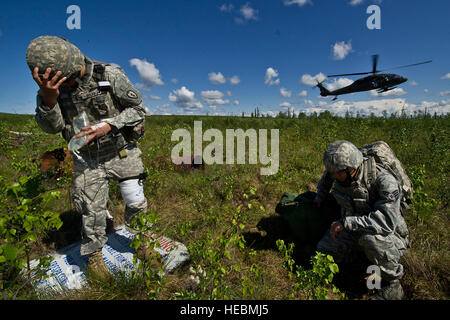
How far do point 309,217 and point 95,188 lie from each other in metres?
2.65

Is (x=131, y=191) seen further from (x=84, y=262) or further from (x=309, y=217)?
(x=309, y=217)

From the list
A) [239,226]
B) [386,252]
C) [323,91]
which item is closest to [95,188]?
[239,226]

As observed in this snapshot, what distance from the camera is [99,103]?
206 cm

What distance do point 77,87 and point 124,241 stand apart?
6.64ft

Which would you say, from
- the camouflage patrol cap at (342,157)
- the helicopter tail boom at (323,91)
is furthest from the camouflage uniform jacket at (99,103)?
the helicopter tail boom at (323,91)

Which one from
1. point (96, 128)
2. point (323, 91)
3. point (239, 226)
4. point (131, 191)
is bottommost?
point (239, 226)

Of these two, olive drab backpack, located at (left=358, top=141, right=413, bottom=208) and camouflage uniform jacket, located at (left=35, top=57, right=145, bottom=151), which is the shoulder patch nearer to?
camouflage uniform jacket, located at (left=35, top=57, right=145, bottom=151)

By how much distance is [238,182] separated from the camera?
437 centimetres

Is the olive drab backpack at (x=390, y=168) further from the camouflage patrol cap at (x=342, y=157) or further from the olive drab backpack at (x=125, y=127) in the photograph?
the olive drab backpack at (x=125, y=127)

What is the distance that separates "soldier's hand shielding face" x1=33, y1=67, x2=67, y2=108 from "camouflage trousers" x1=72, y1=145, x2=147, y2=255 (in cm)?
58
